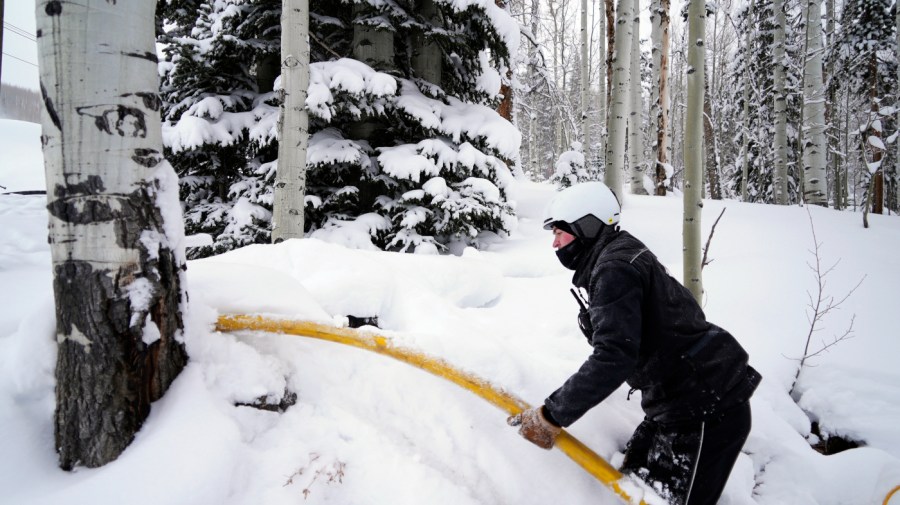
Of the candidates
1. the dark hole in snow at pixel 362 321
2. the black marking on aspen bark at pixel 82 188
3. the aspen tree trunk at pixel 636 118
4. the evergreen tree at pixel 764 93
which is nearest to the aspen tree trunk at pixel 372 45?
the dark hole in snow at pixel 362 321

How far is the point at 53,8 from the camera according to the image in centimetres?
162

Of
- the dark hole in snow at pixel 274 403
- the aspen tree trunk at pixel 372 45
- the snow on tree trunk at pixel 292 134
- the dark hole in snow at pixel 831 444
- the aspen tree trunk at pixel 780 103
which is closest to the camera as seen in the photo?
the dark hole in snow at pixel 274 403

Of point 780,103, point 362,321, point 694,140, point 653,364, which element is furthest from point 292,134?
point 780,103

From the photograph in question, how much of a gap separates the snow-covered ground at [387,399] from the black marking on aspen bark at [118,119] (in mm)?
820

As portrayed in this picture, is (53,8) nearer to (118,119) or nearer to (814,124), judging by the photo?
(118,119)

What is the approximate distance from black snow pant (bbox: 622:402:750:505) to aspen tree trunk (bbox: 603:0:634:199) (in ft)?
18.4

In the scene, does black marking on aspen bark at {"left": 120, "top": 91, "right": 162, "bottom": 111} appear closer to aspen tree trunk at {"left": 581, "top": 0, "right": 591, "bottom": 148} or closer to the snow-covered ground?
the snow-covered ground

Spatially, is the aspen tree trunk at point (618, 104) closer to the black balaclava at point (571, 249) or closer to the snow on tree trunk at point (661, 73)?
the black balaclava at point (571, 249)

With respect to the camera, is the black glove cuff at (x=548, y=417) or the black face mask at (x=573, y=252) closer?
the black glove cuff at (x=548, y=417)

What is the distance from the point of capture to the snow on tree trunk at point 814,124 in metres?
10.5

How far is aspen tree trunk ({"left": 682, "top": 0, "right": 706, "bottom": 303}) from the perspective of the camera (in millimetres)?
3828

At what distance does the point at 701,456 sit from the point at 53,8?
351 cm

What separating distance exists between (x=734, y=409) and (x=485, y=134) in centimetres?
571

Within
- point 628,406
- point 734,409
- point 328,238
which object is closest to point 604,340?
point 734,409
